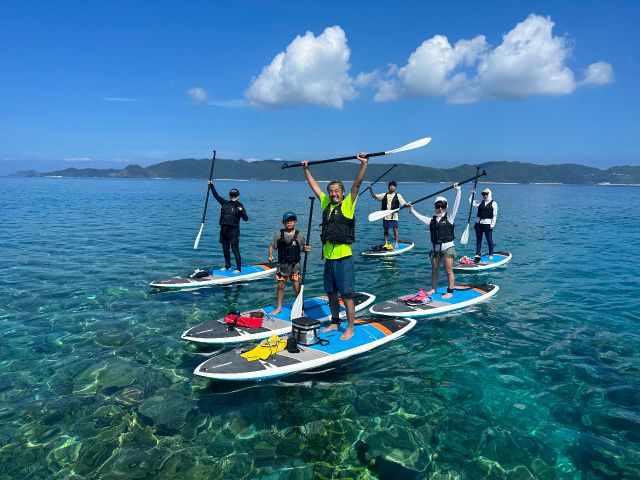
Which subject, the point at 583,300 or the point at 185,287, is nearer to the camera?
the point at 583,300

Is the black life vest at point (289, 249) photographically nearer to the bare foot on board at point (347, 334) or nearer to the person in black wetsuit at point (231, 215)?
the bare foot on board at point (347, 334)

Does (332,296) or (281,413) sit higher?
(332,296)

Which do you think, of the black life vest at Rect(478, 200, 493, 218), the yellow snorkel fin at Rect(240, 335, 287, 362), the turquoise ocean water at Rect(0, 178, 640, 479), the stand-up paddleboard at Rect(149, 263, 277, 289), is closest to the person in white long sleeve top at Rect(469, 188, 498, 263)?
the black life vest at Rect(478, 200, 493, 218)

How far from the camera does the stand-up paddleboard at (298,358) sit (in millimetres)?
7809

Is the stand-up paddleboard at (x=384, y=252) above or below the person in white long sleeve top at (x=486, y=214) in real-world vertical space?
below

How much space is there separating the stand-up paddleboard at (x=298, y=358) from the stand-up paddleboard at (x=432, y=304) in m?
1.55

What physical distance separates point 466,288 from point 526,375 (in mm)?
5433

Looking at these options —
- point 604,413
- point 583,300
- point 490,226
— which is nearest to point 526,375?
point 604,413

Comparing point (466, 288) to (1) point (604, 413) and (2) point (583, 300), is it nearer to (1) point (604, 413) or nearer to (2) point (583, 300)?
(2) point (583, 300)

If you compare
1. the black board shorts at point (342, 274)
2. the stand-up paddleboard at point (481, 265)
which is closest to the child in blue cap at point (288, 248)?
the black board shorts at point (342, 274)

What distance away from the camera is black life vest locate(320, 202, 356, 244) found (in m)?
8.82

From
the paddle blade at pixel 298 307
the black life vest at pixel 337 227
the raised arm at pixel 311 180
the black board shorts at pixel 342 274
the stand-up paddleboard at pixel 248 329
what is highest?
the raised arm at pixel 311 180

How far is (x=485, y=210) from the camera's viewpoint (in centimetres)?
1769

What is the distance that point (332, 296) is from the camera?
9.71 m
